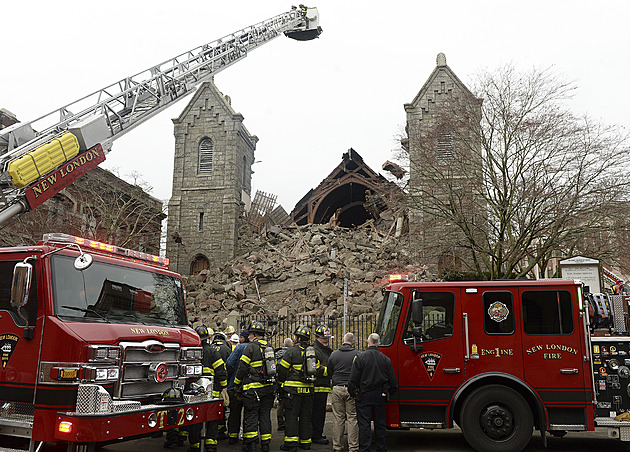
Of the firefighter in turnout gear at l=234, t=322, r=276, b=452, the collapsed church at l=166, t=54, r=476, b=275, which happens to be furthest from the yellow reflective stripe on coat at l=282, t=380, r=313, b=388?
the collapsed church at l=166, t=54, r=476, b=275

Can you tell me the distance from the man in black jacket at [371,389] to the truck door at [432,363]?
42 centimetres

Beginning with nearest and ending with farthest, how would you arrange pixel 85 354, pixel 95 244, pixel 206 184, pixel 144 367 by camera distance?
pixel 85 354 → pixel 144 367 → pixel 95 244 → pixel 206 184

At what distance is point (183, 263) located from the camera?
31.3m

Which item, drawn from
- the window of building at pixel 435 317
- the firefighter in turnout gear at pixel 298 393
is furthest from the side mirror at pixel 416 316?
the firefighter in turnout gear at pixel 298 393

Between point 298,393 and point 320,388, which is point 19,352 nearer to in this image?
point 298,393

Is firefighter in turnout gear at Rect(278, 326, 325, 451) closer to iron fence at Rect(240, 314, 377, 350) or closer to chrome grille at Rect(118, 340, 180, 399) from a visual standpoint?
chrome grille at Rect(118, 340, 180, 399)

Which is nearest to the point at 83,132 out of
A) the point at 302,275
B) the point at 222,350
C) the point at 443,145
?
the point at 222,350

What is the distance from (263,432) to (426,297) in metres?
3.20

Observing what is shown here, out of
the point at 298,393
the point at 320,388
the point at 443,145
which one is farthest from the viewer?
the point at 443,145

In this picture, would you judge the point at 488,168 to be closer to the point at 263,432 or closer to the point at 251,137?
the point at 263,432

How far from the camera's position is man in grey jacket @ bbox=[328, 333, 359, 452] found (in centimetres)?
745

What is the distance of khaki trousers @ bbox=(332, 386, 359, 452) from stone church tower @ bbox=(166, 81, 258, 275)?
2351 centimetres

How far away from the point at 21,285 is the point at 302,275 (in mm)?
19319

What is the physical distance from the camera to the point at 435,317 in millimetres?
7812
